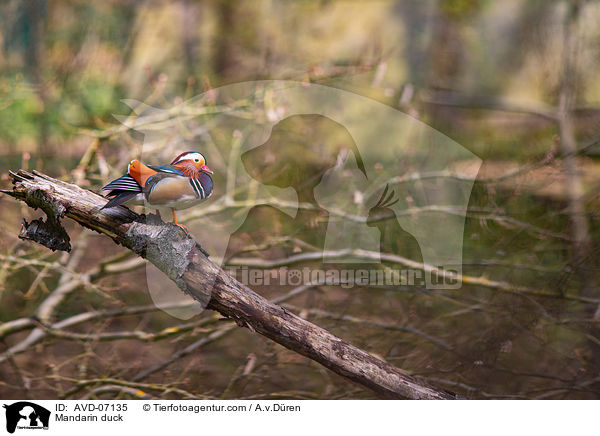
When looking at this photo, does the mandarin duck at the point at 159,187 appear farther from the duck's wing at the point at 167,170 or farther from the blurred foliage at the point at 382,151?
the blurred foliage at the point at 382,151

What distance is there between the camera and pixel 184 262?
722mm

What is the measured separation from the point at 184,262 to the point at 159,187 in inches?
4.3

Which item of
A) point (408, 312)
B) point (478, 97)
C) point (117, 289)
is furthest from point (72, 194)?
point (478, 97)

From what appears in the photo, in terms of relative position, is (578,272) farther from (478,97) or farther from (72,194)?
(72,194)

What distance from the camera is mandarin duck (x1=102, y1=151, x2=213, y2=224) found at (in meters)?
0.71

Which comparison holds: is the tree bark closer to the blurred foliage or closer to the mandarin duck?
the mandarin duck

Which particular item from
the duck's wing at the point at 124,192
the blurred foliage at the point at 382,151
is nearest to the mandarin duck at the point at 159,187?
the duck's wing at the point at 124,192

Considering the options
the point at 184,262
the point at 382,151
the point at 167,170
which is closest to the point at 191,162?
the point at 167,170
